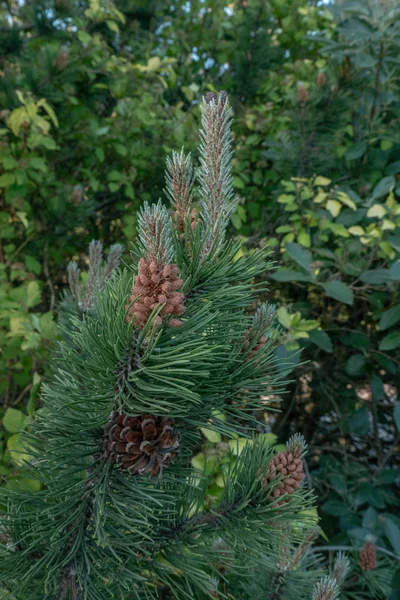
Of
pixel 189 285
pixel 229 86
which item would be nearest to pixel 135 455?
pixel 189 285

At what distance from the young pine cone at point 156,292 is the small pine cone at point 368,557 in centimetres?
78

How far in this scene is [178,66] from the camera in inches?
96.5

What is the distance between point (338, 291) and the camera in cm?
139

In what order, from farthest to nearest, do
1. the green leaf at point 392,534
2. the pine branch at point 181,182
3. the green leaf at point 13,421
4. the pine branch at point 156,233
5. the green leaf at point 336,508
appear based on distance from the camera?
the green leaf at point 336,508, the green leaf at point 392,534, the green leaf at point 13,421, the pine branch at point 181,182, the pine branch at point 156,233

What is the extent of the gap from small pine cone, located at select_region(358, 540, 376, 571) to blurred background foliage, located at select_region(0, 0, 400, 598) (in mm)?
204

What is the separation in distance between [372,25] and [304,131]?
0.34 metres

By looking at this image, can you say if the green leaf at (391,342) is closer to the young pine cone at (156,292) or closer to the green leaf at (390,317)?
the green leaf at (390,317)

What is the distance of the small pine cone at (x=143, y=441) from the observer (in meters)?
0.51

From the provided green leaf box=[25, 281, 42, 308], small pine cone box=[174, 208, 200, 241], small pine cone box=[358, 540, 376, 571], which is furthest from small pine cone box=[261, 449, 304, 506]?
green leaf box=[25, 281, 42, 308]

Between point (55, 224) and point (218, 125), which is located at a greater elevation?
point (218, 125)

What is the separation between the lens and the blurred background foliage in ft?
4.96

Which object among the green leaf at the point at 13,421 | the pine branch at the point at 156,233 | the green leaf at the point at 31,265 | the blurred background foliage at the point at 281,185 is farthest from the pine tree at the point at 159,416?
the green leaf at the point at 31,265

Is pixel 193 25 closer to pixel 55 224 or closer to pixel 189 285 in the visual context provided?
pixel 55 224

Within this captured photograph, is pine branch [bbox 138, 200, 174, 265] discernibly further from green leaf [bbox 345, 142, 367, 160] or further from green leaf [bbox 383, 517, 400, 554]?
green leaf [bbox 345, 142, 367, 160]
